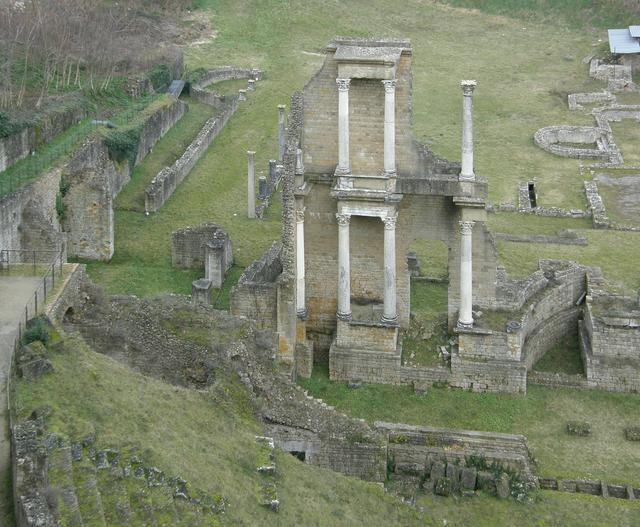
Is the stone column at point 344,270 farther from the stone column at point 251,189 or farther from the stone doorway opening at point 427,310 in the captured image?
the stone column at point 251,189

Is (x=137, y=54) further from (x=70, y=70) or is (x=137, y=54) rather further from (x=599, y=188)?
(x=599, y=188)

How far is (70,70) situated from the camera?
5209 centimetres

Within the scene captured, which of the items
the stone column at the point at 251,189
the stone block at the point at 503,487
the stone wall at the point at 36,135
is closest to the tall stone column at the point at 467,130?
the stone block at the point at 503,487

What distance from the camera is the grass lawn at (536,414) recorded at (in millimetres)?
25266

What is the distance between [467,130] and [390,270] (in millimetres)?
4193

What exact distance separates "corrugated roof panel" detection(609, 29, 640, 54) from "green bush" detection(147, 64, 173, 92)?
93.5 feet

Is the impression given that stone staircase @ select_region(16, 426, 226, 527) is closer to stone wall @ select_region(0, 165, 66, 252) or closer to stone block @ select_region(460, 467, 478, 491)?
stone block @ select_region(460, 467, 478, 491)

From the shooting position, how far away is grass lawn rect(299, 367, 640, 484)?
25.3 meters

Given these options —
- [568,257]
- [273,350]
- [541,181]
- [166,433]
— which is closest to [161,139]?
[541,181]

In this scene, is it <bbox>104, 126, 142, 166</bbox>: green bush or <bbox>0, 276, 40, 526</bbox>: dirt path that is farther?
<bbox>104, 126, 142, 166</bbox>: green bush

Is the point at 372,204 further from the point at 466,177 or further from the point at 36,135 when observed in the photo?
the point at 36,135

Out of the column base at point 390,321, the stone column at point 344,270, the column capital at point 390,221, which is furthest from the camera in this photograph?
the column base at point 390,321

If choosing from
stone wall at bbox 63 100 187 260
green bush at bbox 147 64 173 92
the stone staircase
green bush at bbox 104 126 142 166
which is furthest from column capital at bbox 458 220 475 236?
Result: green bush at bbox 147 64 173 92

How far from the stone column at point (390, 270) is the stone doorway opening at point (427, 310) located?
4.22 ft
